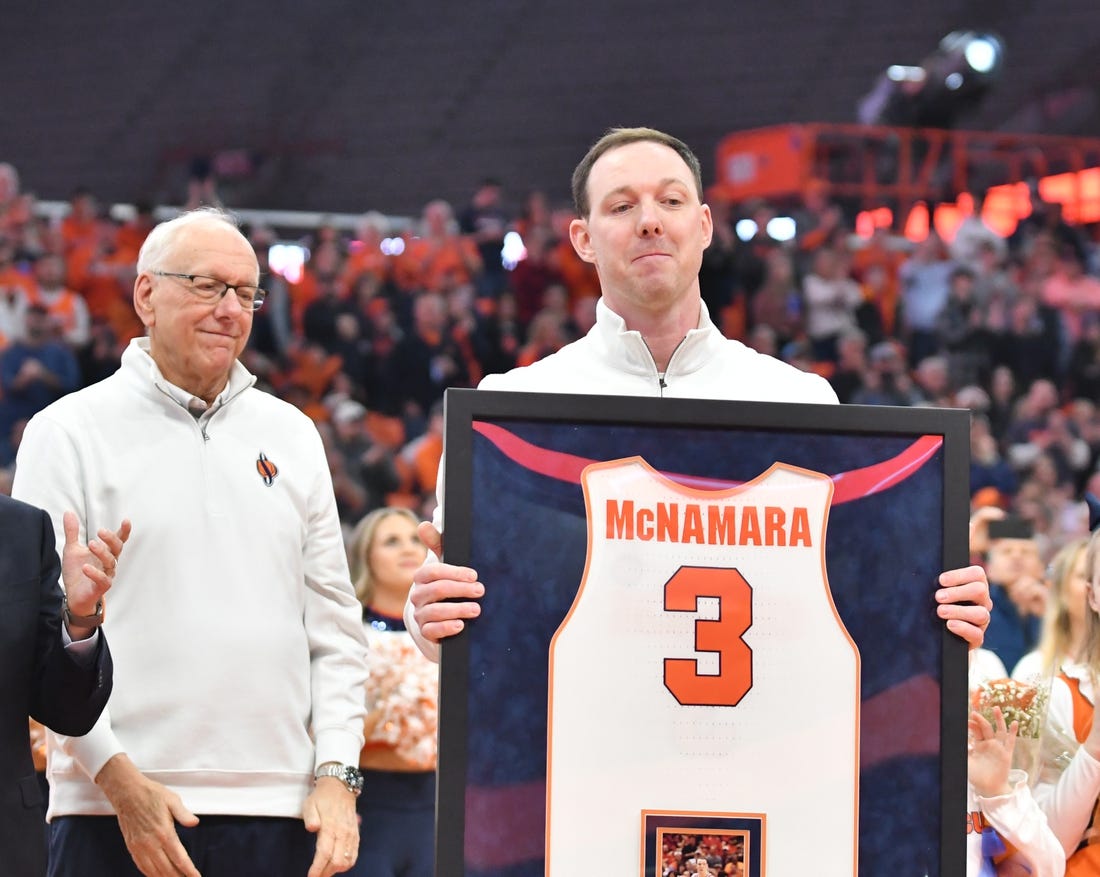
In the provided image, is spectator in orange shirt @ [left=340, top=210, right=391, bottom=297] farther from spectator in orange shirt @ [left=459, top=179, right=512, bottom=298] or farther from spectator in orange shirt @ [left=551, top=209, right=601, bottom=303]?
spectator in orange shirt @ [left=551, top=209, right=601, bottom=303]

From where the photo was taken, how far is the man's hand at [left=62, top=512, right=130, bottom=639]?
9.18 ft

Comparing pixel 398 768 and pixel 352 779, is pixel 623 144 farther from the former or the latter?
pixel 398 768

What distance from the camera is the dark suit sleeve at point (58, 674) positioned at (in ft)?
9.45

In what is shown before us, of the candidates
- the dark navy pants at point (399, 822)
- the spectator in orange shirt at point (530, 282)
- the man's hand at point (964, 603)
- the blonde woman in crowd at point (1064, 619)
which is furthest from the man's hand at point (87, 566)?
the spectator in orange shirt at point (530, 282)

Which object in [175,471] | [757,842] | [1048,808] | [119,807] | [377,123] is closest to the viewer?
[757,842]

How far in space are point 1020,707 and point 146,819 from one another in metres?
1.78

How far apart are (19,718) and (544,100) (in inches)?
632

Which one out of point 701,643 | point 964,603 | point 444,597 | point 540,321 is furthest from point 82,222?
point 964,603

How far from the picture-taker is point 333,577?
3.48 meters

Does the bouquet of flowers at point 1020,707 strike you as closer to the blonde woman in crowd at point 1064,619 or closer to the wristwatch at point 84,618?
the blonde woman in crowd at point 1064,619

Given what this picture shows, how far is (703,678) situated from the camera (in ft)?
8.66

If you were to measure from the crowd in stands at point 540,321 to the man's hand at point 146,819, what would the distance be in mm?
6401

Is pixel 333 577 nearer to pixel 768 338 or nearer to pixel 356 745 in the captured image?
pixel 356 745

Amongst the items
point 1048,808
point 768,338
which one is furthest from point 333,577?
point 768,338
